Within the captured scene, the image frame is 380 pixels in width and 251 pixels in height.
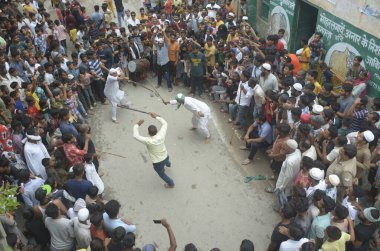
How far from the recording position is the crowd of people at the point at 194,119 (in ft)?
17.0

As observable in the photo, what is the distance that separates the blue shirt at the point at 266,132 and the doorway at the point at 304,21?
4530mm

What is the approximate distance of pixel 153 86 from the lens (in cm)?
1111

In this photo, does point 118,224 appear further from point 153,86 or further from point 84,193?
point 153,86

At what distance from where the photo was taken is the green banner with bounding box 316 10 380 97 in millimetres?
8039

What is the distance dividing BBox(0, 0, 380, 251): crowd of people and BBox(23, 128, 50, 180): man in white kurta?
0.02 meters

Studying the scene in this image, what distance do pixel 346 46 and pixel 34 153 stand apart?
721 centimetres

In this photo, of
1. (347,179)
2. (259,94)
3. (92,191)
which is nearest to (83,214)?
(92,191)

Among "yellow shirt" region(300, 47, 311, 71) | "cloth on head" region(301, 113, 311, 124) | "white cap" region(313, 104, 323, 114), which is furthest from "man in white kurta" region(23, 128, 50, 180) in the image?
"yellow shirt" region(300, 47, 311, 71)

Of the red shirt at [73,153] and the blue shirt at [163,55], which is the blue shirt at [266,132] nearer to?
the red shirt at [73,153]

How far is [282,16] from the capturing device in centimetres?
1150

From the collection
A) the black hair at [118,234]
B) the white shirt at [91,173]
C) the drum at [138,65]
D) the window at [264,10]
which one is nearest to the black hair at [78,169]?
the white shirt at [91,173]

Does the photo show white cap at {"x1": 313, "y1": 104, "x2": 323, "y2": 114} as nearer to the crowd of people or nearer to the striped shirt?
the crowd of people

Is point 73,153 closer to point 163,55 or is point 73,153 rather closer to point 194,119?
point 194,119

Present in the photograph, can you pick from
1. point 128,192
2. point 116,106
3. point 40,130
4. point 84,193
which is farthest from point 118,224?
point 116,106
